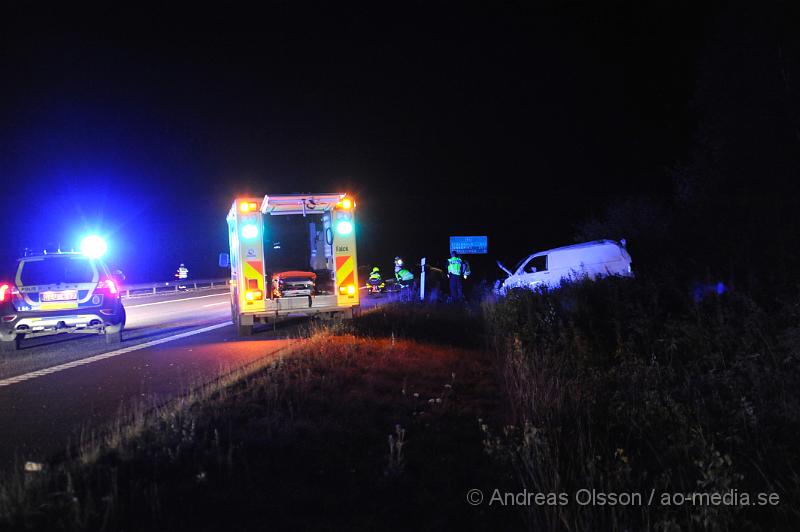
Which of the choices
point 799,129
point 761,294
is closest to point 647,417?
point 761,294

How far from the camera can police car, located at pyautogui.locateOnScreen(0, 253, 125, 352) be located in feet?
33.4

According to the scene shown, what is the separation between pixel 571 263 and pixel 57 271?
12792 mm

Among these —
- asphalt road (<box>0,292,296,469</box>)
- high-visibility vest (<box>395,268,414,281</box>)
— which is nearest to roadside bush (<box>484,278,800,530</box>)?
asphalt road (<box>0,292,296,469</box>)

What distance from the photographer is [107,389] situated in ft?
23.0

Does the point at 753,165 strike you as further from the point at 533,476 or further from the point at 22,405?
the point at 22,405

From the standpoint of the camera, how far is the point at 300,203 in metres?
11.8

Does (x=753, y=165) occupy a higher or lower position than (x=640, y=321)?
higher

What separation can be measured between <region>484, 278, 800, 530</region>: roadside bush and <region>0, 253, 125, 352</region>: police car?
305 inches

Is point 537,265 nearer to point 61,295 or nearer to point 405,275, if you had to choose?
point 405,275

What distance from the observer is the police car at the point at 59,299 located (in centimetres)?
1020

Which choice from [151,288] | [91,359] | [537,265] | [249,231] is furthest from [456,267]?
[151,288]

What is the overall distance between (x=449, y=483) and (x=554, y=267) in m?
13.9

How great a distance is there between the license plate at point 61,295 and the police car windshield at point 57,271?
20 centimetres

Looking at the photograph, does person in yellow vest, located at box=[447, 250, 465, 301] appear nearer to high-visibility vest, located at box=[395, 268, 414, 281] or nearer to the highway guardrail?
high-visibility vest, located at box=[395, 268, 414, 281]
